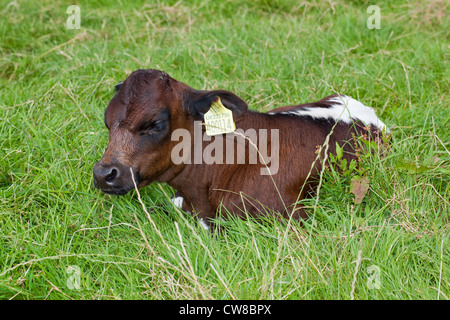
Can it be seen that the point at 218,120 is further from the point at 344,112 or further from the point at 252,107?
the point at 252,107

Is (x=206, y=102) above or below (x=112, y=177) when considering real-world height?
above

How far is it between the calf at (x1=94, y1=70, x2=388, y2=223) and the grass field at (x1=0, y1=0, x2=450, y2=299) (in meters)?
0.20

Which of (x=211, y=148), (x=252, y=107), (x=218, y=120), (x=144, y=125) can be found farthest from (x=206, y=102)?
(x=252, y=107)

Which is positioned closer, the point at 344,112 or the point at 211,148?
the point at 211,148

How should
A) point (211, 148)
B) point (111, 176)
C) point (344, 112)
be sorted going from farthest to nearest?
point (344, 112) → point (211, 148) → point (111, 176)

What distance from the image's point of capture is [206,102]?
12.6 feet

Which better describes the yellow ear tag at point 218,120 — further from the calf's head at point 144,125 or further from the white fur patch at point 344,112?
the white fur patch at point 344,112

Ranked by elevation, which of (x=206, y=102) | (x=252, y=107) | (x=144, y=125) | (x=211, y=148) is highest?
(x=252, y=107)

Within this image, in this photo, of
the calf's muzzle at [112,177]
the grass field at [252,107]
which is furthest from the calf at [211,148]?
the grass field at [252,107]

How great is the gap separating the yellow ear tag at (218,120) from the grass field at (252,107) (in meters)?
0.75

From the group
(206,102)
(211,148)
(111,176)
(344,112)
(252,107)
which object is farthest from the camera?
(252,107)

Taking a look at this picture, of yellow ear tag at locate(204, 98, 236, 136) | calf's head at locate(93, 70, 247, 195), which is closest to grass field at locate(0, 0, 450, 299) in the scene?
calf's head at locate(93, 70, 247, 195)

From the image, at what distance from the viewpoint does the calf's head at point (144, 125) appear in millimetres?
Result: 3627

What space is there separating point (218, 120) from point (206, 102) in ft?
0.53
